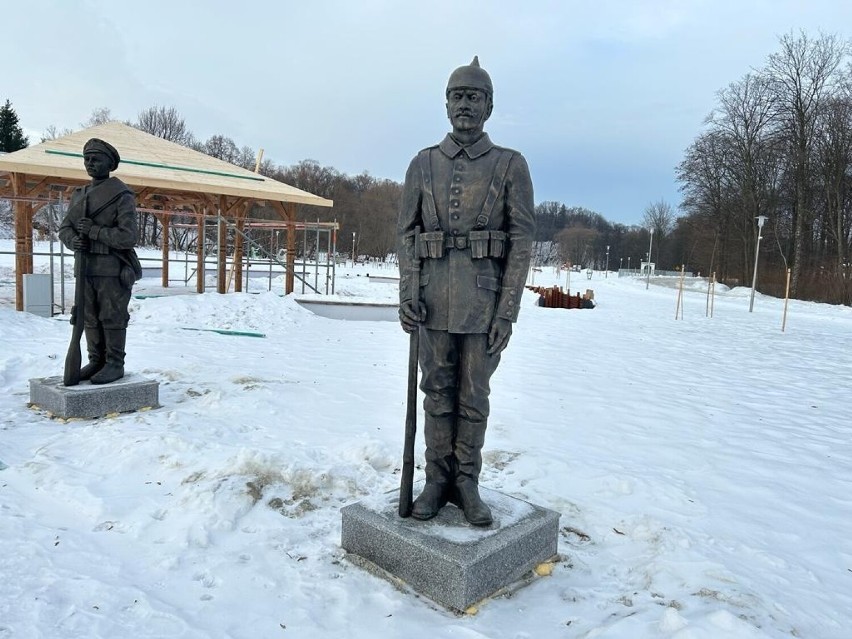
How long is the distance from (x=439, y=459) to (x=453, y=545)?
55cm

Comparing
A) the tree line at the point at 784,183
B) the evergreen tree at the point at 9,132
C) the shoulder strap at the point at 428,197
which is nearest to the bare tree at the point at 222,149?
the evergreen tree at the point at 9,132

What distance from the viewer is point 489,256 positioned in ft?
10.2

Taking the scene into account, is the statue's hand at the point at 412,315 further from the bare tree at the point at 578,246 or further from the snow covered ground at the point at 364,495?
the bare tree at the point at 578,246

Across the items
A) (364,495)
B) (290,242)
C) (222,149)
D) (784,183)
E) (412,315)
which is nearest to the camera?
(412,315)

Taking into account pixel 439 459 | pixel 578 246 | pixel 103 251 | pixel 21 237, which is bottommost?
pixel 439 459

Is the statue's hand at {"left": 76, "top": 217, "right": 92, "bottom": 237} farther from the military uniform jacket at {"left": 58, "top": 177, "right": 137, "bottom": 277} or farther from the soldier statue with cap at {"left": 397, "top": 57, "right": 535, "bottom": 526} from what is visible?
the soldier statue with cap at {"left": 397, "top": 57, "right": 535, "bottom": 526}

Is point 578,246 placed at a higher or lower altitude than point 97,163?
higher

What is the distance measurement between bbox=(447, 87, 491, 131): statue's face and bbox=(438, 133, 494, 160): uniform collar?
0.26ft

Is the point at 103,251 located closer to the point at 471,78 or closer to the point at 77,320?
the point at 77,320

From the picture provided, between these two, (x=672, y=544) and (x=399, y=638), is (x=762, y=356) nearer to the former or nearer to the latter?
(x=672, y=544)

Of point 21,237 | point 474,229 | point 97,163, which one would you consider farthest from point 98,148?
point 21,237

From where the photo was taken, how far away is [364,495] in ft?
13.4

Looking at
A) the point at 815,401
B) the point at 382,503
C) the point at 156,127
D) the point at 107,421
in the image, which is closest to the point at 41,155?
the point at 107,421

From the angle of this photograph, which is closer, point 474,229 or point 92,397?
point 474,229
